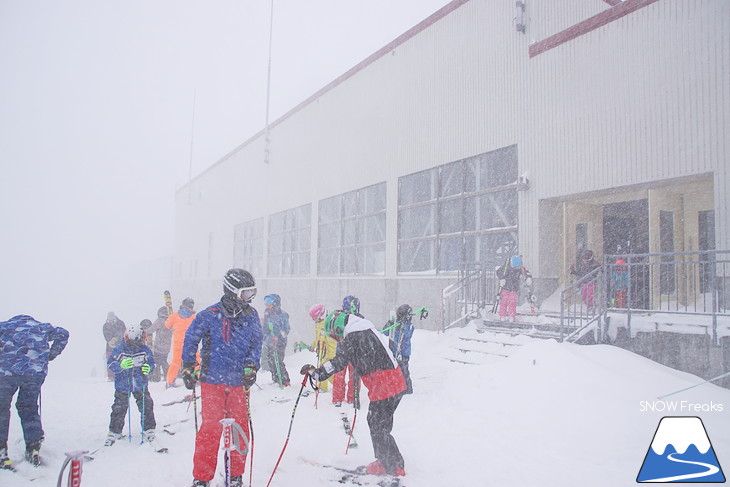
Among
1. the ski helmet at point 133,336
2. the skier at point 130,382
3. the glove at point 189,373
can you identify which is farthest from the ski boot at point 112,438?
the glove at point 189,373

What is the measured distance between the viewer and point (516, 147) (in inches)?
463

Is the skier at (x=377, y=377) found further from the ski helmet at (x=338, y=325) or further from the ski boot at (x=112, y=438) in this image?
the ski boot at (x=112, y=438)

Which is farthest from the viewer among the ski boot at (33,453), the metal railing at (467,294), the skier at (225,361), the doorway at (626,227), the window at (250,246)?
the window at (250,246)

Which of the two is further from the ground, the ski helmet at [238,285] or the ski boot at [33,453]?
the ski helmet at [238,285]

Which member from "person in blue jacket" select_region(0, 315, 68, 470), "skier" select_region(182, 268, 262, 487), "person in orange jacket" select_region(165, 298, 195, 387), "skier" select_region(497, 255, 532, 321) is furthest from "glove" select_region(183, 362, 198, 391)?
"skier" select_region(497, 255, 532, 321)

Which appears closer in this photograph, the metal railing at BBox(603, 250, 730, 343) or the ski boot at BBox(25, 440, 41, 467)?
the ski boot at BBox(25, 440, 41, 467)

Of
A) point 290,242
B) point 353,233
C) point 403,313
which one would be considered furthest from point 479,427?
point 290,242

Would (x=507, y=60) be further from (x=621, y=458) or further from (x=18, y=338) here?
(x=18, y=338)

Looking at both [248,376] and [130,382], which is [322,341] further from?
[248,376]

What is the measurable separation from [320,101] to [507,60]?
36.1 feet

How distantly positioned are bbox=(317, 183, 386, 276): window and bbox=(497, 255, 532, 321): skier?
22.4 feet

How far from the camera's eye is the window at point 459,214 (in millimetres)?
12062

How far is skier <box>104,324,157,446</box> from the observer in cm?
553

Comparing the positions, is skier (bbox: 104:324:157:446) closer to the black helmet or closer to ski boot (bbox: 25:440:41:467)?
Answer: ski boot (bbox: 25:440:41:467)
